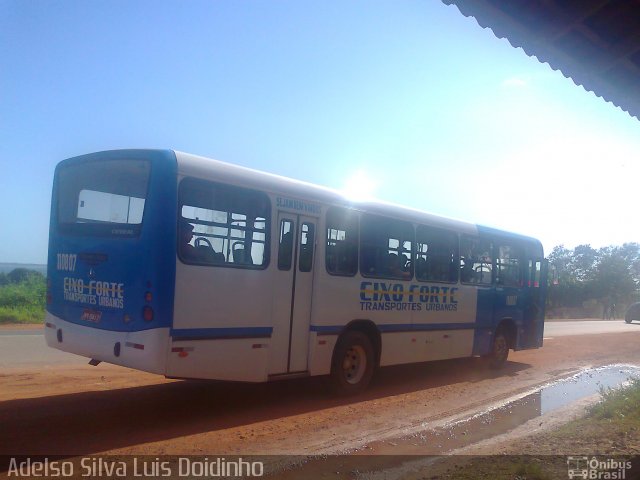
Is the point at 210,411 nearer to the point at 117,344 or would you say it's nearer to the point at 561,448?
the point at 117,344

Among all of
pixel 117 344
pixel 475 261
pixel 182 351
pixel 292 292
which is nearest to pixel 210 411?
pixel 182 351

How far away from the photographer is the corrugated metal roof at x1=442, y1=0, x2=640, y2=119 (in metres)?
6.34

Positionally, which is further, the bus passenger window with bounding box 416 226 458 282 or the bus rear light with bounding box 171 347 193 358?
the bus passenger window with bounding box 416 226 458 282

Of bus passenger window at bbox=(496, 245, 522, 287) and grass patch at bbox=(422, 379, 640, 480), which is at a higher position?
bus passenger window at bbox=(496, 245, 522, 287)

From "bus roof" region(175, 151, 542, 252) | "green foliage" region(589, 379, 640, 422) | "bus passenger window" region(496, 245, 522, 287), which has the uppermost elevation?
"bus roof" region(175, 151, 542, 252)

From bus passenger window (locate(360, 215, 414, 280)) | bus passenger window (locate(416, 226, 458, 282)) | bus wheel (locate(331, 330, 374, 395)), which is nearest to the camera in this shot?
bus wheel (locate(331, 330, 374, 395))

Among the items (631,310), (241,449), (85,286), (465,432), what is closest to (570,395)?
(465,432)

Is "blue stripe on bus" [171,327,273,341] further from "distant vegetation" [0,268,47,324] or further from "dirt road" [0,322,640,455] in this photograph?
"distant vegetation" [0,268,47,324]

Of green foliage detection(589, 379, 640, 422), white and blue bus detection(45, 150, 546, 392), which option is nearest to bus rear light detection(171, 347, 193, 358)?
white and blue bus detection(45, 150, 546, 392)

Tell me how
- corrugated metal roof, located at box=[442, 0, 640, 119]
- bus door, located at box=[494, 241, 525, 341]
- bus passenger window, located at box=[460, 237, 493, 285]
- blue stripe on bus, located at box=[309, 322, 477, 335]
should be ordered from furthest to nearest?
bus door, located at box=[494, 241, 525, 341], bus passenger window, located at box=[460, 237, 493, 285], blue stripe on bus, located at box=[309, 322, 477, 335], corrugated metal roof, located at box=[442, 0, 640, 119]

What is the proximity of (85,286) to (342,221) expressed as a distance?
3.91m

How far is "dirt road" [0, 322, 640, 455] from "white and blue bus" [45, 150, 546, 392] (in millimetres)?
670

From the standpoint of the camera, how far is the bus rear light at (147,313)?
681 centimetres

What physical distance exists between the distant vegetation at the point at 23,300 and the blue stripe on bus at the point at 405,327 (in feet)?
59.1
